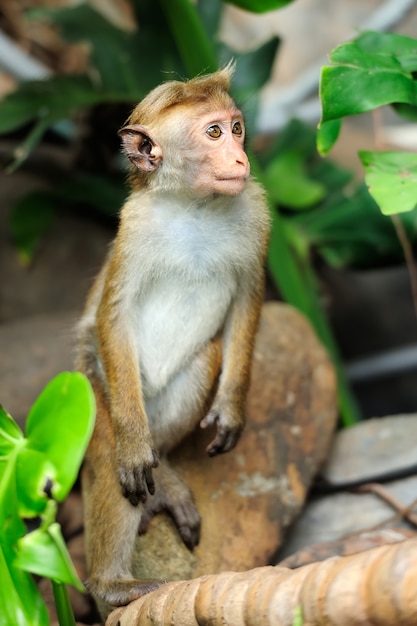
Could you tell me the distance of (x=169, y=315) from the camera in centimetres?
366

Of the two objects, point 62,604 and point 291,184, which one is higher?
point 291,184

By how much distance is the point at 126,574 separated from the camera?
11.3 ft

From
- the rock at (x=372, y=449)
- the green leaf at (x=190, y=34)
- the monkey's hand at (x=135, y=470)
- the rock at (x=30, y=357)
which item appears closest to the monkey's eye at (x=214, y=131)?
the monkey's hand at (x=135, y=470)

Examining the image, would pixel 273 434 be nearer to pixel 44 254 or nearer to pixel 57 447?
pixel 57 447

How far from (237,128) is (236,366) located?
105cm

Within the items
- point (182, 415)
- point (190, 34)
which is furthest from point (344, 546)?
point (190, 34)

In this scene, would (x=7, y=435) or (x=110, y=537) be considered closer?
(x=7, y=435)

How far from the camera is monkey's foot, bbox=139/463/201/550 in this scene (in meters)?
3.75

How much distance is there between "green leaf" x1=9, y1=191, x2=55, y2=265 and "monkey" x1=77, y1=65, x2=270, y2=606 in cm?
319

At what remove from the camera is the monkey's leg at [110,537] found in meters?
3.35

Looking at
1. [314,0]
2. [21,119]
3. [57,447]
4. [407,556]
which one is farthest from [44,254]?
[314,0]

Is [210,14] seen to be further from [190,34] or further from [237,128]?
[237,128]

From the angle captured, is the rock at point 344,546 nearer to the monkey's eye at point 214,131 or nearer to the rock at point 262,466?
the rock at point 262,466

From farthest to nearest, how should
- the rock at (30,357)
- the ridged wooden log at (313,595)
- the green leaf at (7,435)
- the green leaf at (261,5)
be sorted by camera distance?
the rock at (30,357)
the green leaf at (261,5)
the green leaf at (7,435)
the ridged wooden log at (313,595)
